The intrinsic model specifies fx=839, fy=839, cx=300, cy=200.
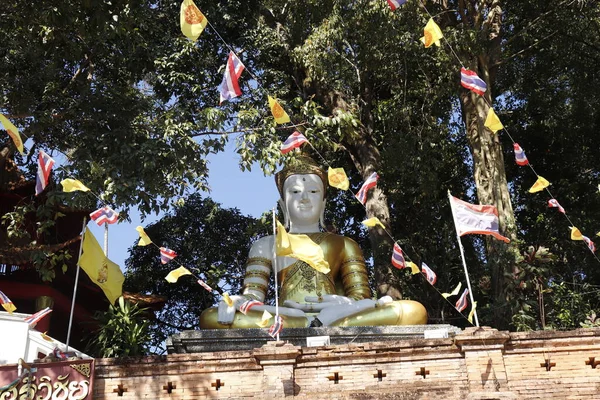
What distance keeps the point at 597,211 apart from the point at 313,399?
12605mm

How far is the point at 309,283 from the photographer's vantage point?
15.2 meters

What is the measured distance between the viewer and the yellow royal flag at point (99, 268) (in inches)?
487

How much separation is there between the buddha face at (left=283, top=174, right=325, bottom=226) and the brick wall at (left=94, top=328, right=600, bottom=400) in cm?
515

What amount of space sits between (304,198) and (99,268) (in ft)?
16.7

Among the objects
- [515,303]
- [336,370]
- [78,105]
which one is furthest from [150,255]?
[336,370]

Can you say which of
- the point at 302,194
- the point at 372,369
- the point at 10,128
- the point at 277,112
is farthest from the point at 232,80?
the point at 372,369

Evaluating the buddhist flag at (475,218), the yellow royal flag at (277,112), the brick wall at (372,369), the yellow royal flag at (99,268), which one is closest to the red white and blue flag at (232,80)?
the yellow royal flag at (277,112)

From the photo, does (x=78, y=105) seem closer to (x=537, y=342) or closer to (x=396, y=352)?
(x=396, y=352)

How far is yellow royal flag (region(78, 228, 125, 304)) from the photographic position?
12367mm

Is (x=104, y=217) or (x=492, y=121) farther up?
(x=492, y=121)

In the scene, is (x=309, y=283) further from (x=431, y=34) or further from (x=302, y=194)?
(x=431, y=34)

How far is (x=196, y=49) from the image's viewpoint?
776 inches

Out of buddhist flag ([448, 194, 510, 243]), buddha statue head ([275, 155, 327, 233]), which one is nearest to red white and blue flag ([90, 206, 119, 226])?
buddha statue head ([275, 155, 327, 233])

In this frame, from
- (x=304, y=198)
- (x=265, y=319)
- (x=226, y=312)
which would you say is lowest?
(x=265, y=319)
